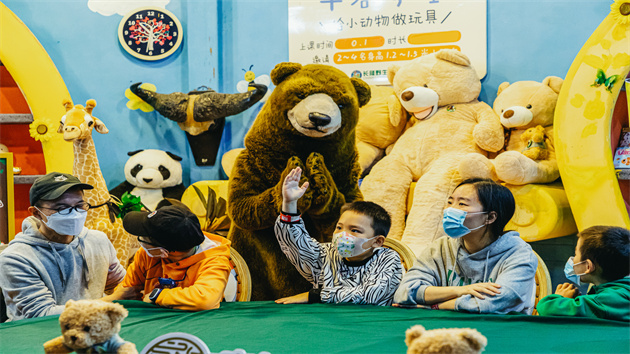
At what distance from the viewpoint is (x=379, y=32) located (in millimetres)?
3334

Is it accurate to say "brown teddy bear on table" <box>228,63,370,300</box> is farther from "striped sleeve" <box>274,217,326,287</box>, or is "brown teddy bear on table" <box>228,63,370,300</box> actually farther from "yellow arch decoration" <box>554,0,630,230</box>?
"yellow arch decoration" <box>554,0,630,230</box>

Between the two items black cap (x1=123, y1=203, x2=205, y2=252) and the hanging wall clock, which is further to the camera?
the hanging wall clock

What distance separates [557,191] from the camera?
2.74 m

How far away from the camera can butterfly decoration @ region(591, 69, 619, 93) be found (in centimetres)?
256

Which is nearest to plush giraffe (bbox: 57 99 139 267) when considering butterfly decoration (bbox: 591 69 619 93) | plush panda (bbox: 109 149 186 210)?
plush panda (bbox: 109 149 186 210)

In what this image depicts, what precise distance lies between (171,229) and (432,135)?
170 cm

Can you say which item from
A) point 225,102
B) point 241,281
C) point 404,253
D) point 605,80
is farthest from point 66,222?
point 605,80

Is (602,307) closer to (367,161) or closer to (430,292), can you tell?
(430,292)

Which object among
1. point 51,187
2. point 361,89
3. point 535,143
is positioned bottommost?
point 51,187

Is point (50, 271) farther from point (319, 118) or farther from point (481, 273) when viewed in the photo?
point (481, 273)

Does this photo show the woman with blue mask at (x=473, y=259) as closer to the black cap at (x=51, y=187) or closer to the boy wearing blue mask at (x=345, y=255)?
the boy wearing blue mask at (x=345, y=255)

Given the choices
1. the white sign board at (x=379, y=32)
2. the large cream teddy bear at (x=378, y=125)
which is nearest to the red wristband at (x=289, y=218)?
the large cream teddy bear at (x=378, y=125)

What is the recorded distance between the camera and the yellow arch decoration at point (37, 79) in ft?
11.4

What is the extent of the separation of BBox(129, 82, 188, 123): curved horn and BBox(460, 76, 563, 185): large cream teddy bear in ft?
5.48
